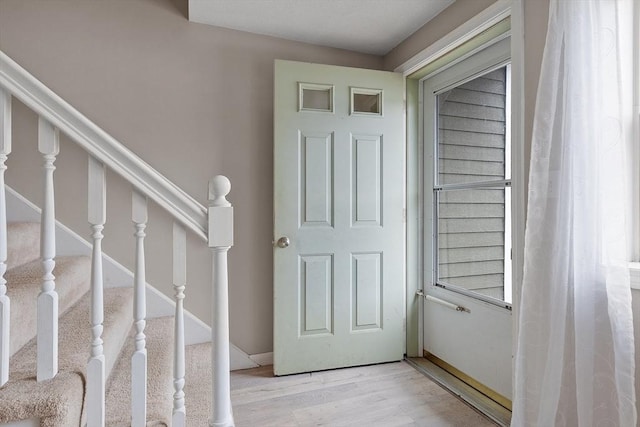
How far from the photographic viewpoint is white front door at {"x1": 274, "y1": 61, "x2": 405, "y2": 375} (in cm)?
223

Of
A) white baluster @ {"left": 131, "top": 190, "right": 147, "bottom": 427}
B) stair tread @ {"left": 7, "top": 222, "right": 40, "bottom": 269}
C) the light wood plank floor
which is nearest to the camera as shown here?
white baluster @ {"left": 131, "top": 190, "right": 147, "bottom": 427}

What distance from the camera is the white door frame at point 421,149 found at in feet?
5.30

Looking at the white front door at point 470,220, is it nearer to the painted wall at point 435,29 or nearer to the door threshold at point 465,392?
the door threshold at point 465,392

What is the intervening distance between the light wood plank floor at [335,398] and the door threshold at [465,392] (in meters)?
0.04

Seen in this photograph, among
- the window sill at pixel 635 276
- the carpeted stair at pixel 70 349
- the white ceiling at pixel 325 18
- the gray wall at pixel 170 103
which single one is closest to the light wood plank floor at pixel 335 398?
the carpeted stair at pixel 70 349

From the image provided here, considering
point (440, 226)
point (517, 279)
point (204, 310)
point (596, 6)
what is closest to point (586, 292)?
point (517, 279)

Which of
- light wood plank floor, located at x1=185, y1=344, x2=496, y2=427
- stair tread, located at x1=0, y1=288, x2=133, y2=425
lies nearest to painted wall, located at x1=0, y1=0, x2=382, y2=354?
light wood plank floor, located at x1=185, y1=344, x2=496, y2=427

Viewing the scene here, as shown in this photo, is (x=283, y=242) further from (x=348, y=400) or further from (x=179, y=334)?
(x=179, y=334)

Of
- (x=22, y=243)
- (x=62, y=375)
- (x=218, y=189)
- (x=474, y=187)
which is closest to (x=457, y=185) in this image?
(x=474, y=187)

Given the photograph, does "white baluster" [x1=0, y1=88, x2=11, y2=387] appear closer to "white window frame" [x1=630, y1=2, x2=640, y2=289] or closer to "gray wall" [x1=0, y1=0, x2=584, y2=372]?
"gray wall" [x1=0, y1=0, x2=584, y2=372]

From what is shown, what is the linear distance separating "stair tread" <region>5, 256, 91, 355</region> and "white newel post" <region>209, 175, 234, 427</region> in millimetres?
631

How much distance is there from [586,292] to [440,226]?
3.85 feet

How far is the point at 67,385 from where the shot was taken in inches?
38.2

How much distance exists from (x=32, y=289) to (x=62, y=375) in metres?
0.39
